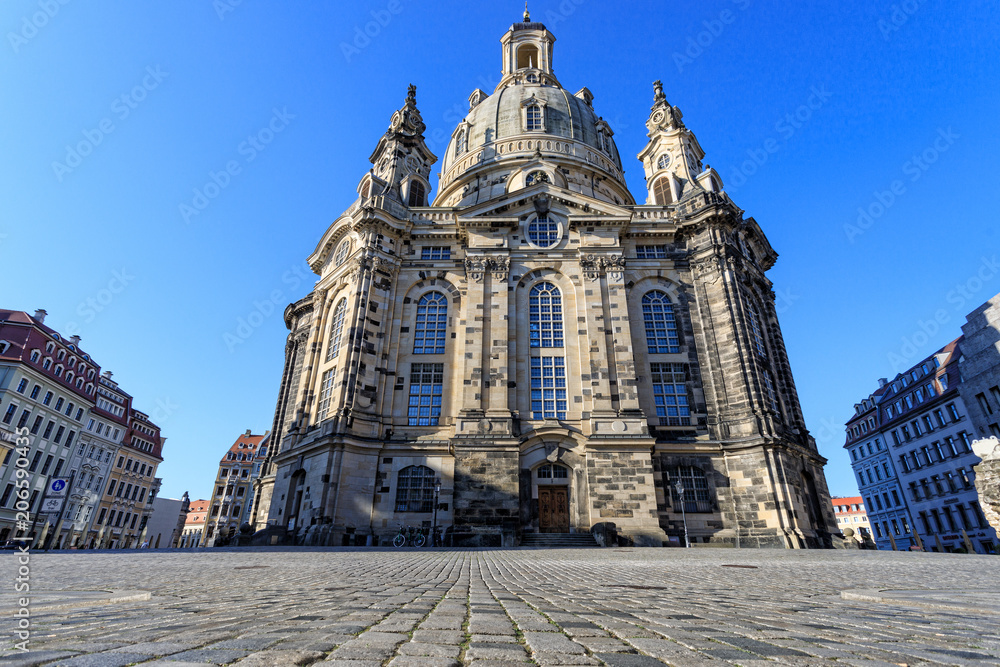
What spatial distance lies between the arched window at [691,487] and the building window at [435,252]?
19150 mm

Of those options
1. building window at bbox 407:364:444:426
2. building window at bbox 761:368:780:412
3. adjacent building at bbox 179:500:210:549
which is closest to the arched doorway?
building window at bbox 407:364:444:426

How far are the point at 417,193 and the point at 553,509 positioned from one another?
26719mm

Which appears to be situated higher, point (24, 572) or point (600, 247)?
point (600, 247)

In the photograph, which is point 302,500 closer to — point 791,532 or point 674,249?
point 791,532

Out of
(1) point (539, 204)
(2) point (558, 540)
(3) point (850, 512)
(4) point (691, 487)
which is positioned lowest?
(2) point (558, 540)

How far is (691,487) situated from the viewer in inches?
1049

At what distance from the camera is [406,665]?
230cm

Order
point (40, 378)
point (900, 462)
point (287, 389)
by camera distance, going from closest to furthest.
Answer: point (287, 389) < point (40, 378) < point (900, 462)

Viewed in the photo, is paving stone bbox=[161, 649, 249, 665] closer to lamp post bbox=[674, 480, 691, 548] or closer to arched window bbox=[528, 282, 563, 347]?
lamp post bbox=[674, 480, 691, 548]

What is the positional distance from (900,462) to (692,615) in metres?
63.5

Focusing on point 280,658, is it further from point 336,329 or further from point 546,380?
point 336,329

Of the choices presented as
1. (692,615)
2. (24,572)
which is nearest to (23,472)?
(24,572)

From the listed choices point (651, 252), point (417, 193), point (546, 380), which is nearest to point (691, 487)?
point (546, 380)

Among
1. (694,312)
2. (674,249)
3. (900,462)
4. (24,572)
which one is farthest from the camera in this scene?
(900,462)
